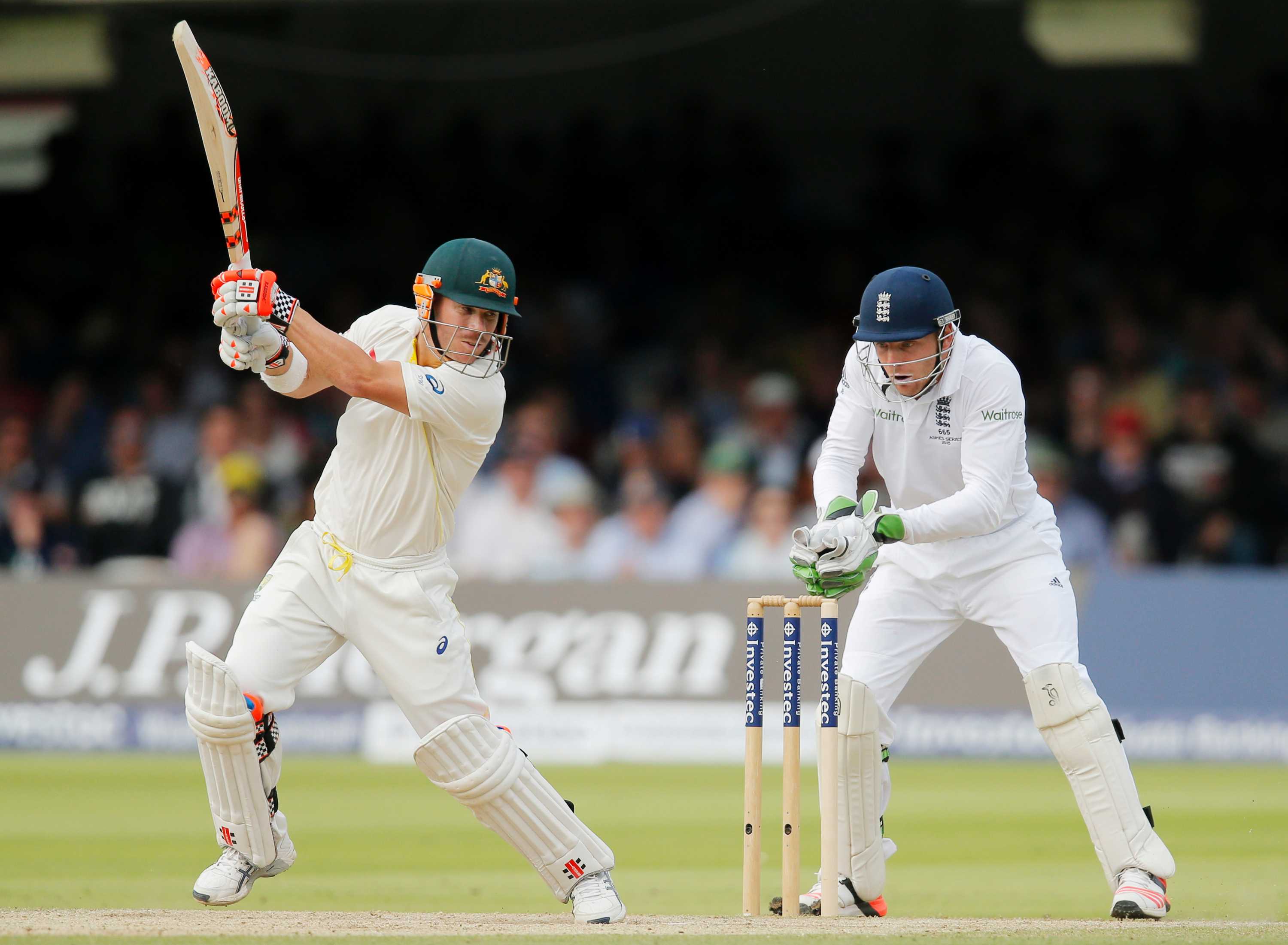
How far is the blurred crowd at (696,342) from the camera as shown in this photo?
1030cm

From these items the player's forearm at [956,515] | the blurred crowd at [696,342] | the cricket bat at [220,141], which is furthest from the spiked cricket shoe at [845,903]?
the blurred crowd at [696,342]

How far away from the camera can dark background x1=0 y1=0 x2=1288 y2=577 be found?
11859 millimetres

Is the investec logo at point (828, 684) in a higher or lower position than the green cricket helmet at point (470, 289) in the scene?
lower

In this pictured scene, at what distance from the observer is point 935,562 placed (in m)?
5.05

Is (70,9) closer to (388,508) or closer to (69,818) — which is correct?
(69,818)

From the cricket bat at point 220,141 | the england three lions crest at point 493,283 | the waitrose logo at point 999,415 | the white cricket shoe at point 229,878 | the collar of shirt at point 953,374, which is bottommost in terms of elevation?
the white cricket shoe at point 229,878

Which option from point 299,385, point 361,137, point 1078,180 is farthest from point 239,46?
point 299,385

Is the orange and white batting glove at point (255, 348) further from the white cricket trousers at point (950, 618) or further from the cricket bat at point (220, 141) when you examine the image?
the white cricket trousers at point (950, 618)

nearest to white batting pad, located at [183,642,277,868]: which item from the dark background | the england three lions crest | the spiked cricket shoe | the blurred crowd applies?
the england three lions crest

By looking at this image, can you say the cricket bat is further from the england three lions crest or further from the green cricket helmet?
the england three lions crest

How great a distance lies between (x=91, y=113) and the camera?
47.3 feet

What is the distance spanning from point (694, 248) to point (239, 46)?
3722 millimetres

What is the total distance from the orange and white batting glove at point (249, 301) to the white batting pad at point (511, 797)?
1.13m

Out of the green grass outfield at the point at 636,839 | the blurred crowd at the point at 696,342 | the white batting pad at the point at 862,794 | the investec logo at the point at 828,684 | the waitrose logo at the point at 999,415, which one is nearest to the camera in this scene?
the investec logo at the point at 828,684
